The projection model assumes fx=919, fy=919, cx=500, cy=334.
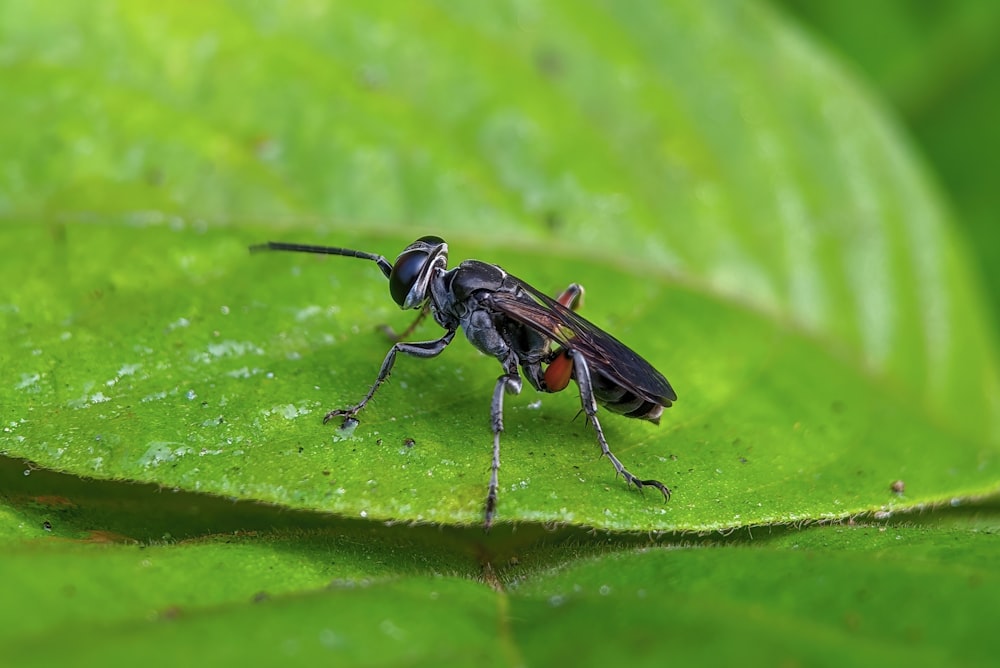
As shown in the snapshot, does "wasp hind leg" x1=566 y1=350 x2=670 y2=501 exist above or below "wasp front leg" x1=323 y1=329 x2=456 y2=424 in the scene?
above

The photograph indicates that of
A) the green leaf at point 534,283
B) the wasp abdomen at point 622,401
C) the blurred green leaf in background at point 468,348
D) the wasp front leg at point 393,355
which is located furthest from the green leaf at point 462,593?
the wasp abdomen at point 622,401

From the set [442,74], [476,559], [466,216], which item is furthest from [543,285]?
[476,559]

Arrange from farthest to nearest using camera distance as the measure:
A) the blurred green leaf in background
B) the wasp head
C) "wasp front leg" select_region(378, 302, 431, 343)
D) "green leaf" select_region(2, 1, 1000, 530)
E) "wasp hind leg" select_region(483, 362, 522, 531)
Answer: "wasp front leg" select_region(378, 302, 431, 343) < the wasp head < "green leaf" select_region(2, 1, 1000, 530) < "wasp hind leg" select_region(483, 362, 522, 531) < the blurred green leaf in background

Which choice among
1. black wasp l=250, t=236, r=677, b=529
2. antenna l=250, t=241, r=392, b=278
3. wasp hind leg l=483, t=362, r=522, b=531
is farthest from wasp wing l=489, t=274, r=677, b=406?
antenna l=250, t=241, r=392, b=278

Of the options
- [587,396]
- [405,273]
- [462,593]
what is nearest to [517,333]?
[587,396]

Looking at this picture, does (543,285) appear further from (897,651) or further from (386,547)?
(897,651)

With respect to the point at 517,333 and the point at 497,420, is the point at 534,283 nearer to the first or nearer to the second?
the point at 517,333

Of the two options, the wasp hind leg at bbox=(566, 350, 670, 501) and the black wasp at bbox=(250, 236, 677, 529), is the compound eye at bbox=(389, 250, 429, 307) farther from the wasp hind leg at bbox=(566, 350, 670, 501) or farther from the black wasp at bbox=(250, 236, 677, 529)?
the wasp hind leg at bbox=(566, 350, 670, 501)
